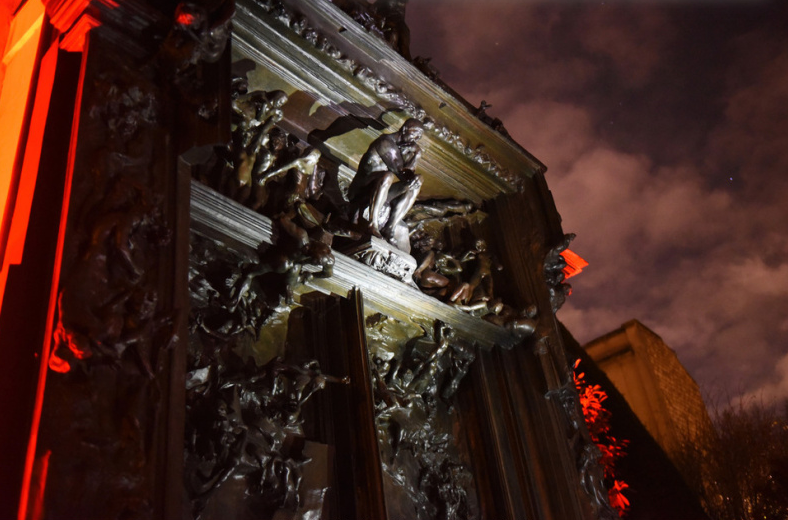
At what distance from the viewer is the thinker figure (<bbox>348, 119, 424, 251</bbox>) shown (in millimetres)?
5461

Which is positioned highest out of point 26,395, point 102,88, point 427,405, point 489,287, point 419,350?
point 489,287

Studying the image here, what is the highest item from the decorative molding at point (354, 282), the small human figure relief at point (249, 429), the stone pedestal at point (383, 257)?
the stone pedestal at point (383, 257)

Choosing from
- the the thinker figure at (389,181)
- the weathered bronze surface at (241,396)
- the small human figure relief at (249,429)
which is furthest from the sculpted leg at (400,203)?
the small human figure relief at (249,429)

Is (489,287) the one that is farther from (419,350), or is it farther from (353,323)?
(353,323)

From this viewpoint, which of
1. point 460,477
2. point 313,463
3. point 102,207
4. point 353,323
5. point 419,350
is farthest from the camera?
point 419,350

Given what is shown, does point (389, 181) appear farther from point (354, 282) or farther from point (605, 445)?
point (605, 445)

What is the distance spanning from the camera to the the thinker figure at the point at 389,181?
5.46 m

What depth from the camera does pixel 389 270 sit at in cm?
531

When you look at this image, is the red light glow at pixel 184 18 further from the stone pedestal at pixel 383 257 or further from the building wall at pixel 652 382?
the building wall at pixel 652 382

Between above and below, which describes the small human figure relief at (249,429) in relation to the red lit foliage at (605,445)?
below

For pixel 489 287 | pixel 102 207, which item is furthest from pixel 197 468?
pixel 489 287

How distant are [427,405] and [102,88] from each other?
322cm

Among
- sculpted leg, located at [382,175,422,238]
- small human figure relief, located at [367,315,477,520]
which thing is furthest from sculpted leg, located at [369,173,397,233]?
small human figure relief, located at [367,315,477,520]

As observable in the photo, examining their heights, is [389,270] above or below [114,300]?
above
